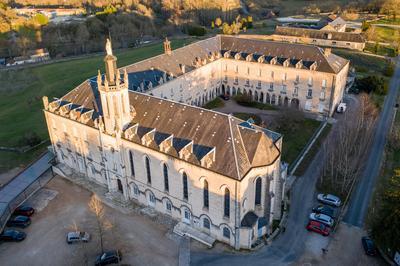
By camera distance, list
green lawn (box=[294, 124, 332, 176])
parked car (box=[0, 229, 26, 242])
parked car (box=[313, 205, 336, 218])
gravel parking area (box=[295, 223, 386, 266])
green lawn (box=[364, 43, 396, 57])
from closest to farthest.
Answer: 1. gravel parking area (box=[295, 223, 386, 266])
2. parked car (box=[0, 229, 26, 242])
3. parked car (box=[313, 205, 336, 218])
4. green lawn (box=[294, 124, 332, 176])
5. green lawn (box=[364, 43, 396, 57])

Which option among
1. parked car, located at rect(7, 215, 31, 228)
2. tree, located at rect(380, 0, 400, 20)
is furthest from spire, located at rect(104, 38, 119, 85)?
tree, located at rect(380, 0, 400, 20)

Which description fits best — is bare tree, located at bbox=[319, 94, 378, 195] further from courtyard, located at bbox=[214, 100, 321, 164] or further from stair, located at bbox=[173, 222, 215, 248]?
stair, located at bbox=[173, 222, 215, 248]

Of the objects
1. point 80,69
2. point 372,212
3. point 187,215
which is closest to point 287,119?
point 372,212

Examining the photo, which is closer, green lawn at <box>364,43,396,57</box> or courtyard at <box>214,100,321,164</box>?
courtyard at <box>214,100,321,164</box>

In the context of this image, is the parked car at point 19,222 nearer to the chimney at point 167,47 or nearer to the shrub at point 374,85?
the chimney at point 167,47

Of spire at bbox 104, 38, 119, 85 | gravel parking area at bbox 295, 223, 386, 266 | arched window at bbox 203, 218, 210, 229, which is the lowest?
gravel parking area at bbox 295, 223, 386, 266

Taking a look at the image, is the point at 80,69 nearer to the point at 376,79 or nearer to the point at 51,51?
the point at 51,51
